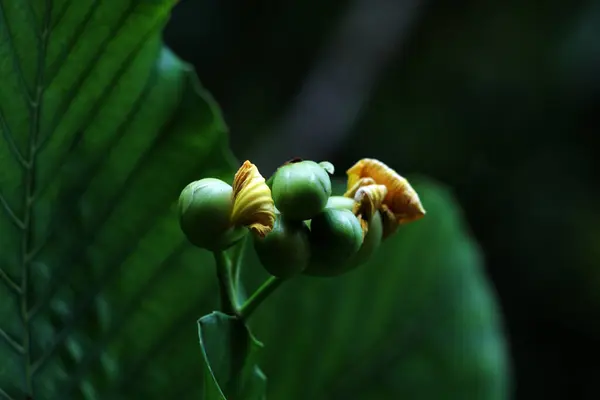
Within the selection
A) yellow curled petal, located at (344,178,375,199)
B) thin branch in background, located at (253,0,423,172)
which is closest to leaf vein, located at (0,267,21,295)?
yellow curled petal, located at (344,178,375,199)

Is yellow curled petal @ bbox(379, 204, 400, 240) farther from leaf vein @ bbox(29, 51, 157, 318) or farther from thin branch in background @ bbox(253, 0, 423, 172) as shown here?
thin branch in background @ bbox(253, 0, 423, 172)

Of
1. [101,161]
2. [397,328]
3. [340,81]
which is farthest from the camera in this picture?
[340,81]

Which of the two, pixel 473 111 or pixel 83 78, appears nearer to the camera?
pixel 83 78

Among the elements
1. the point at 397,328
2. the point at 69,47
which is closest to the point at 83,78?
the point at 69,47

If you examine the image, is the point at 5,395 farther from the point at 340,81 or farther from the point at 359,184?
the point at 340,81

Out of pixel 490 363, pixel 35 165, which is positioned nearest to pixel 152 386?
pixel 35 165

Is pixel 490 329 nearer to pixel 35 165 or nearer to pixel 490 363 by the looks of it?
pixel 490 363

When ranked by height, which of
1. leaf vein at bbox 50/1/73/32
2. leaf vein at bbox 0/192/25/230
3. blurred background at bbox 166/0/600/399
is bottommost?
blurred background at bbox 166/0/600/399
